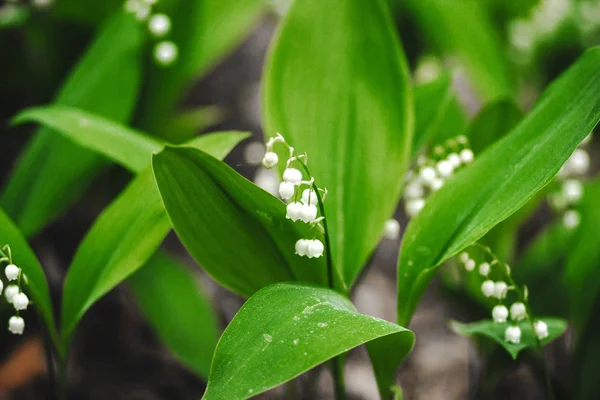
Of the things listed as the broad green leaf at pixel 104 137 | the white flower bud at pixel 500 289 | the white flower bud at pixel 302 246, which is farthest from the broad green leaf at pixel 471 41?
the white flower bud at pixel 302 246

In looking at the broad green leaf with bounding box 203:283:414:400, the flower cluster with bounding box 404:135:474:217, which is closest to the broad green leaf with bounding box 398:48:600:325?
the flower cluster with bounding box 404:135:474:217

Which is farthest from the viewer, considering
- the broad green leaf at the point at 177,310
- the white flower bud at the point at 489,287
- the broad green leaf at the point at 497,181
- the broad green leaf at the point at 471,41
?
the broad green leaf at the point at 471,41

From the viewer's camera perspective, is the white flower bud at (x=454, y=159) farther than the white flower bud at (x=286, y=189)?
Yes

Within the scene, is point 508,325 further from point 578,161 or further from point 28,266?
point 28,266

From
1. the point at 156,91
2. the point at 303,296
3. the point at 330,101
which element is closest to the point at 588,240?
the point at 330,101

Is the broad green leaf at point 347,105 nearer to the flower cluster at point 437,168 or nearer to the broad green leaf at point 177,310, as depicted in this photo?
the flower cluster at point 437,168

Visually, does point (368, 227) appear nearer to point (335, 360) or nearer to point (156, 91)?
point (335, 360)
